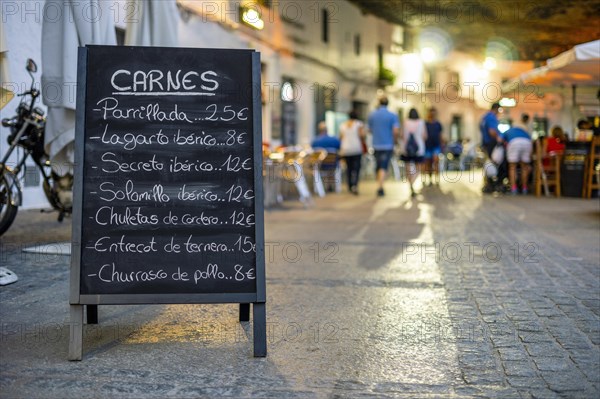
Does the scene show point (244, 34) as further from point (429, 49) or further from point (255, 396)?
point (429, 49)

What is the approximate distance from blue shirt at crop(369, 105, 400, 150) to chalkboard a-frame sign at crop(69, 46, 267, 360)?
11559 millimetres

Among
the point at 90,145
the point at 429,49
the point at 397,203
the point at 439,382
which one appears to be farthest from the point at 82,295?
the point at 429,49

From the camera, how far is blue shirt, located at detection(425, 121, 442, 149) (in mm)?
18781

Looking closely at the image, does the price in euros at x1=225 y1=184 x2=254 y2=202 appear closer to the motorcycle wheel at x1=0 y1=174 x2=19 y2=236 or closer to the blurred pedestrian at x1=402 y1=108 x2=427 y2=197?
the motorcycle wheel at x1=0 y1=174 x2=19 y2=236

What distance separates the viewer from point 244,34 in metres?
19.1

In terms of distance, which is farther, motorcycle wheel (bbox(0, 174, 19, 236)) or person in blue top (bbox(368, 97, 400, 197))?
person in blue top (bbox(368, 97, 400, 197))

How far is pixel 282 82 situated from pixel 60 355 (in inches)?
734

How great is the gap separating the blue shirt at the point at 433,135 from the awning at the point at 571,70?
1.92 meters

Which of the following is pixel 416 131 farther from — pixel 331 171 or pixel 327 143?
pixel 331 171

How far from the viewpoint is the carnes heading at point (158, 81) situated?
4168 mm

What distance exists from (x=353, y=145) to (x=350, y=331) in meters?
12.7

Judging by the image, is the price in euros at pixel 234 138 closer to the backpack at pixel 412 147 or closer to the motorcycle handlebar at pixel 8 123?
the motorcycle handlebar at pixel 8 123

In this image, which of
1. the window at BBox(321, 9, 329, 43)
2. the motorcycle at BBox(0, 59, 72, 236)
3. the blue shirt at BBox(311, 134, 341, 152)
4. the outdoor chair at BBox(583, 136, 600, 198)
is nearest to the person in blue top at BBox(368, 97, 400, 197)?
the blue shirt at BBox(311, 134, 341, 152)

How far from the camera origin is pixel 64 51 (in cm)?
667
